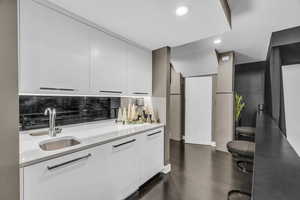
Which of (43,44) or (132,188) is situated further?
(132,188)

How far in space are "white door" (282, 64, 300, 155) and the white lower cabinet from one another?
81.3 inches

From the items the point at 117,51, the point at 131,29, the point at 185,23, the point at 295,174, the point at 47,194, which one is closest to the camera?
the point at 295,174

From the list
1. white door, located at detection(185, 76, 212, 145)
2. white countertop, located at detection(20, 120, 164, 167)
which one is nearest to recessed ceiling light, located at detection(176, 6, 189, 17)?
white countertop, located at detection(20, 120, 164, 167)

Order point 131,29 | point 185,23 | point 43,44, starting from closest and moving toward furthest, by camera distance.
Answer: point 43,44 → point 185,23 → point 131,29

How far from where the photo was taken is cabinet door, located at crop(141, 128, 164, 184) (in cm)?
217

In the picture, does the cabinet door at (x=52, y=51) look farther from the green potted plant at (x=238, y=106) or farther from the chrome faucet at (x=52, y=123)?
the green potted plant at (x=238, y=106)

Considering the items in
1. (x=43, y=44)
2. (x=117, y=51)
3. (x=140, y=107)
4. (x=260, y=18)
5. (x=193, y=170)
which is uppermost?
(x=260, y=18)

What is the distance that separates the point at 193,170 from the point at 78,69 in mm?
2638

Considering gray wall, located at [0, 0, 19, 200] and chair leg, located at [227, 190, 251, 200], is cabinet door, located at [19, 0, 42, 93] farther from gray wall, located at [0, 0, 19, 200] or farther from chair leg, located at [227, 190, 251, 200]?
chair leg, located at [227, 190, 251, 200]

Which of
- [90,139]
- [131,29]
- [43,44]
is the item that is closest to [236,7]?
[131,29]

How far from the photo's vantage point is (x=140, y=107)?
286cm

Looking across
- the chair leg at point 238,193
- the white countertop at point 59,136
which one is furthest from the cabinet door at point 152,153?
the chair leg at point 238,193

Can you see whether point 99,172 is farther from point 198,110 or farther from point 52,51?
point 198,110

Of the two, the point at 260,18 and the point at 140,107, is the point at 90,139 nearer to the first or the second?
the point at 140,107
